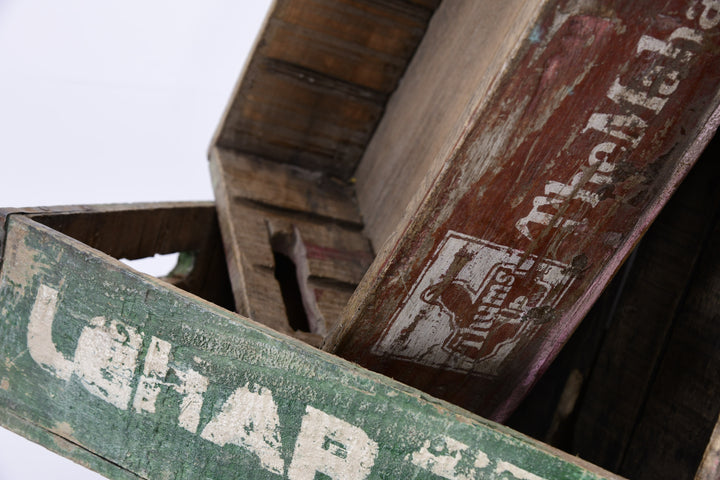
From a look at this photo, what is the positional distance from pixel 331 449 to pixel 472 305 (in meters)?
0.54

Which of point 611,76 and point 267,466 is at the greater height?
point 611,76

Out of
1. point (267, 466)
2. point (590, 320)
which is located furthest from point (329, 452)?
point (590, 320)

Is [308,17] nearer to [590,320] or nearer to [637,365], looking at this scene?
[590,320]

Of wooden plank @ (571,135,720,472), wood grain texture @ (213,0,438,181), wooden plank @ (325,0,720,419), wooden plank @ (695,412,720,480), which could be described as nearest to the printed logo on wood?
wooden plank @ (325,0,720,419)

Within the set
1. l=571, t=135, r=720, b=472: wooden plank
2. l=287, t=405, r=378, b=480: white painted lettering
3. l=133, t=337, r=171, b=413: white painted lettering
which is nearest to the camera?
l=287, t=405, r=378, b=480: white painted lettering

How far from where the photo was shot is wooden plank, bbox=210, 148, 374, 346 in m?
2.71

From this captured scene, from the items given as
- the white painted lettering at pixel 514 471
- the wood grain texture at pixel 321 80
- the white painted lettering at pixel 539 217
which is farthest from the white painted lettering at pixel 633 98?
the wood grain texture at pixel 321 80

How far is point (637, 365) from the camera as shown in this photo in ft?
8.59

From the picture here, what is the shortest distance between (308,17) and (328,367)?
1.84m

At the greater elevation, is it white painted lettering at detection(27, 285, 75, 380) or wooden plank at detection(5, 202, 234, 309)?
wooden plank at detection(5, 202, 234, 309)

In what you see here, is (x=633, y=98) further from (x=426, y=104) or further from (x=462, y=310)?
(x=426, y=104)

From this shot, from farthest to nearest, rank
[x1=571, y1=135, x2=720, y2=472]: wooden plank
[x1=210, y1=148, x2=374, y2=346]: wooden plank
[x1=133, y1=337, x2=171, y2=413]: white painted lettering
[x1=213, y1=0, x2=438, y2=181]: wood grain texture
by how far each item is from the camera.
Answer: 1. [x1=213, y1=0, x2=438, y2=181]: wood grain texture
2. [x1=210, y1=148, x2=374, y2=346]: wooden plank
3. [x1=571, y1=135, x2=720, y2=472]: wooden plank
4. [x1=133, y1=337, x2=171, y2=413]: white painted lettering

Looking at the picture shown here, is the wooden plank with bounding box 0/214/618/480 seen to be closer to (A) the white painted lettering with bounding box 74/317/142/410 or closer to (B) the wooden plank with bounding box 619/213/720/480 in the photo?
(A) the white painted lettering with bounding box 74/317/142/410

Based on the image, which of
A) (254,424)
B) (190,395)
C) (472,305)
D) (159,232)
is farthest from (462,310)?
(159,232)
